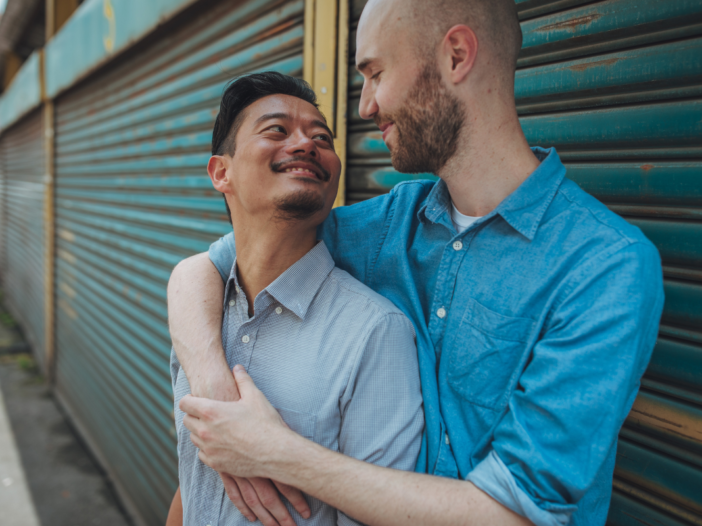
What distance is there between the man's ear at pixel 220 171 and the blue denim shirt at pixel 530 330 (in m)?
0.68

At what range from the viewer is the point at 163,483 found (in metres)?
4.45

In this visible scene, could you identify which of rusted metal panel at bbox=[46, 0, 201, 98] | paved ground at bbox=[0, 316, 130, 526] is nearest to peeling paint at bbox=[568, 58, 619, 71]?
rusted metal panel at bbox=[46, 0, 201, 98]

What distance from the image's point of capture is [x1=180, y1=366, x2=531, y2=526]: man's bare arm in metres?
1.18

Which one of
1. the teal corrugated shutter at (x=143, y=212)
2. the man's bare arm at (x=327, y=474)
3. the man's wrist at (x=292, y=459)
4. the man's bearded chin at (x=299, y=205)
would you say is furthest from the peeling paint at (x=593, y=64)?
the teal corrugated shutter at (x=143, y=212)

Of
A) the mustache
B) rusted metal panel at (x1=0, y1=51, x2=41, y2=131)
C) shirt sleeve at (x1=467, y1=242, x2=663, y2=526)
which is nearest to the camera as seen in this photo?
shirt sleeve at (x1=467, y1=242, x2=663, y2=526)

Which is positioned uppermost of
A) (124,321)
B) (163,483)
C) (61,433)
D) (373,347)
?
(373,347)

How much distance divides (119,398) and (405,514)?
520 cm

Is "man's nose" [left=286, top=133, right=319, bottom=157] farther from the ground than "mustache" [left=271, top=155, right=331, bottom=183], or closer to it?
farther from the ground

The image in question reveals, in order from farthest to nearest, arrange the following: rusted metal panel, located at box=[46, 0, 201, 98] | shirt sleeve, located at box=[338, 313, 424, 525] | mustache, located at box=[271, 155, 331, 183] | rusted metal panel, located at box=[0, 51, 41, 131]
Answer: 1. rusted metal panel, located at box=[0, 51, 41, 131]
2. rusted metal panel, located at box=[46, 0, 201, 98]
3. mustache, located at box=[271, 155, 331, 183]
4. shirt sleeve, located at box=[338, 313, 424, 525]

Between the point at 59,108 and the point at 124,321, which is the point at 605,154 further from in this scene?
the point at 59,108

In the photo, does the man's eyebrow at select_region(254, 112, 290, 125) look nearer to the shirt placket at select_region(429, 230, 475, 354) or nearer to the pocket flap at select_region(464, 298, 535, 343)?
the shirt placket at select_region(429, 230, 475, 354)

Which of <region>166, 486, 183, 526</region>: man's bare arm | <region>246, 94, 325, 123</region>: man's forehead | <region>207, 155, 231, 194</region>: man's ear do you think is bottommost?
<region>166, 486, 183, 526</region>: man's bare arm

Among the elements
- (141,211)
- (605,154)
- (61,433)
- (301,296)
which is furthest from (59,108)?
(605,154)

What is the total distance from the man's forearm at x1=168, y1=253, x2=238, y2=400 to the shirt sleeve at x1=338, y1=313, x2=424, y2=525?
394mm
